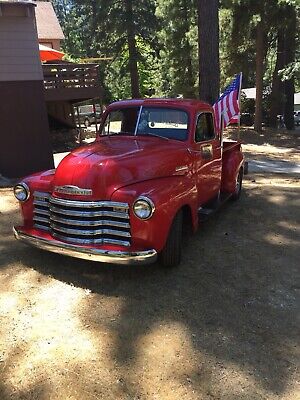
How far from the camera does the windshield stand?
552cm

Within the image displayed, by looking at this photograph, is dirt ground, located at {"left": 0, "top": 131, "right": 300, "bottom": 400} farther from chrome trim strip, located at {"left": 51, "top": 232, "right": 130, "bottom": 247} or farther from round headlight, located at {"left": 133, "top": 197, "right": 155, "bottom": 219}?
round headlight, located at {"left": 133, "top": 197, "right": 155, "bottom": 219}

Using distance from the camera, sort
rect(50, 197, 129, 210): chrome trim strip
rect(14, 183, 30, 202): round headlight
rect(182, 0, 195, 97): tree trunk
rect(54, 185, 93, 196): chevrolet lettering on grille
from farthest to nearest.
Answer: rect(182, 0, 195, 97): tree trunk, rect(14, 183, 30, 202): round headlight, rect(54, 185, 93, 196): chevrolet lettering on grille, rect(50, 197, 129, 210): chrome trim strip

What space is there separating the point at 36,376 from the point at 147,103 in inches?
145

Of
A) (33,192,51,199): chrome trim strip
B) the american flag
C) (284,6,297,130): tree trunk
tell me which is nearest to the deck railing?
(284,6,297,130): tree trunk

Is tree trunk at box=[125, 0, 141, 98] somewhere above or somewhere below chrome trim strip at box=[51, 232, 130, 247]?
above

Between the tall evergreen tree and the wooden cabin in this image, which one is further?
the tall evergreen tree

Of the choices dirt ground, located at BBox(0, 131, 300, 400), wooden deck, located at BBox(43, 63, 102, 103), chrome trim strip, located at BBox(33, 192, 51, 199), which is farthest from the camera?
wooden deck, located at BBox(43, 63, 102, 103)

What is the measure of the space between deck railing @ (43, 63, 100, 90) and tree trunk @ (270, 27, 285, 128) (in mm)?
10061

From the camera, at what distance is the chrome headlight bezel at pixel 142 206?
4113 millimetres

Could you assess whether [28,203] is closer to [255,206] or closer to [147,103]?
[147,103]

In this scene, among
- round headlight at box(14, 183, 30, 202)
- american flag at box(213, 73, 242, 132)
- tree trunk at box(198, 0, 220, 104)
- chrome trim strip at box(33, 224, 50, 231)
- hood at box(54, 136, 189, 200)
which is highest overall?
tree trunk at box(198, 0, 220, 104)

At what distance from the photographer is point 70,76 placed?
691 inches

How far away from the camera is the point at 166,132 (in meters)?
5.53

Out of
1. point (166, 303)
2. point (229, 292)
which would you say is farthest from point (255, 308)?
point (166, 303)
